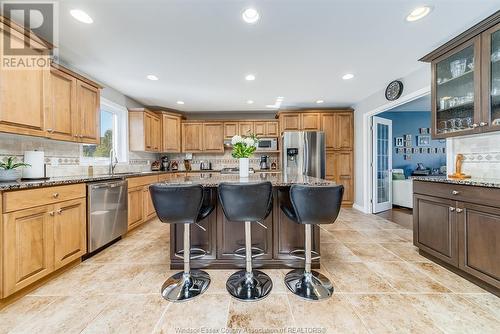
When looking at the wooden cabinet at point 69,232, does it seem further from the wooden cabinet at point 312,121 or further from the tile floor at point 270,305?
the wooden cabinet at point 312,121

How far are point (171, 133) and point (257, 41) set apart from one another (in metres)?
3.43

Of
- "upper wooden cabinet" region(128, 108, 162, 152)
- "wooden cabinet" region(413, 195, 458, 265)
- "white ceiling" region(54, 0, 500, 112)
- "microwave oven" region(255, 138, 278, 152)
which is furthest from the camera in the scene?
"microwave oven" region(255, 138, 278, 152)

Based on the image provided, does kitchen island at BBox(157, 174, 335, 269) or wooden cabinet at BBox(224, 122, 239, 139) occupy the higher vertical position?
wooden cabinet at BBox(224, 122, 239, 139)

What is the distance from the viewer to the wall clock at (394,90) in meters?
3.39

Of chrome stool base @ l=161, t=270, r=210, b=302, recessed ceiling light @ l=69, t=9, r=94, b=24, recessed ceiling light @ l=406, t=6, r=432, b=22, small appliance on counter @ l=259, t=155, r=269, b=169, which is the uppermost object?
recessed ceiling light @ l=406, t=6, r=432, b=22

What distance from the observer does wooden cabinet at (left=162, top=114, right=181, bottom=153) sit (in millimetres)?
4926

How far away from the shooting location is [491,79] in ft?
6.36

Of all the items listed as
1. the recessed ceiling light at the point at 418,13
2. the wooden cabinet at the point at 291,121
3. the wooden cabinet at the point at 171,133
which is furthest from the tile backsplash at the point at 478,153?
the wooden cabinet at the point at 171,133

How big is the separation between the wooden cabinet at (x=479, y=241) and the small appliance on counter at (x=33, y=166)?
4198 mm

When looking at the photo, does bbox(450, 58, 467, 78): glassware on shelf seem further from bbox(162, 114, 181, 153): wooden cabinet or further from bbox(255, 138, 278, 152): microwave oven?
bbox(162, 114, 181, 153): wooden cabinet

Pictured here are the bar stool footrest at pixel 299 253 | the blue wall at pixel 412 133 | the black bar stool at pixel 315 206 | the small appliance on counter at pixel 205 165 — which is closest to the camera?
the black bar stool at pixel 315 206

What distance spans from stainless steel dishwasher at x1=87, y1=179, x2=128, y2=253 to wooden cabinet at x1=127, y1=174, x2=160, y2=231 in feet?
0.81

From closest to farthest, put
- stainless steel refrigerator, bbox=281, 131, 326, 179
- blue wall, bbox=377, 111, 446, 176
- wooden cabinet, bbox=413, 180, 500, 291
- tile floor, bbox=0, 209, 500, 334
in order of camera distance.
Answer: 1. tile floor, bbox=0, 209, 500, 334
2. wooden cabinet, bbox=413, 180, 500, 291
3. stainless steel refrigerator, bbox=281, 131, 326, 179
4. blue wall, bbox=377, 111, 446, 176

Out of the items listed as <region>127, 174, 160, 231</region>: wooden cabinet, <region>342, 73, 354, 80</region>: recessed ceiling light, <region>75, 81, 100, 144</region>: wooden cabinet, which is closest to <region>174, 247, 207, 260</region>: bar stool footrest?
<region>127, 174, 160, 231</region>: wooden cabinet
